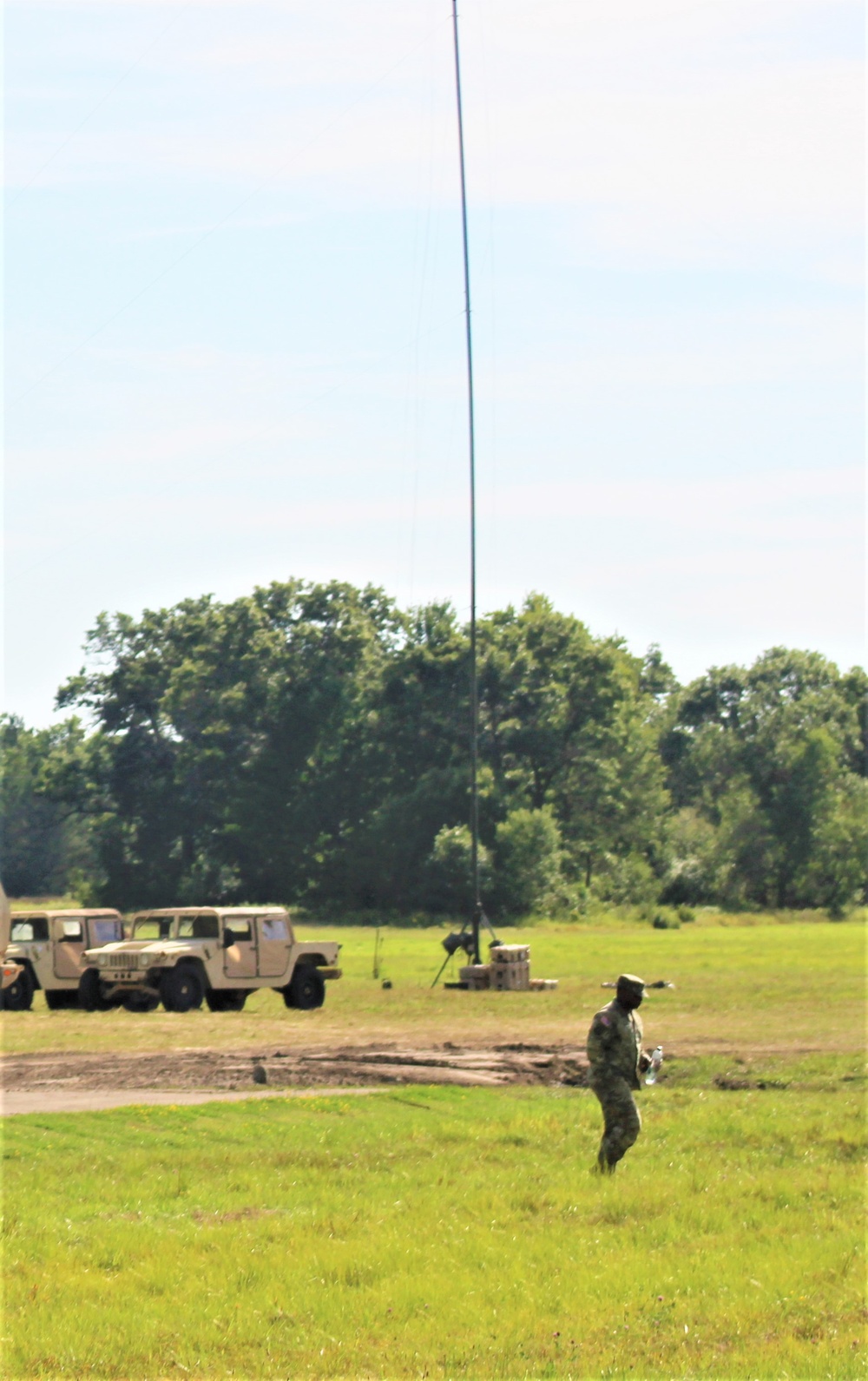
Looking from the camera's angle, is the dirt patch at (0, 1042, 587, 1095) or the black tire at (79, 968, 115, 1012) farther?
the black tire at (79, 968, 115, 1012)

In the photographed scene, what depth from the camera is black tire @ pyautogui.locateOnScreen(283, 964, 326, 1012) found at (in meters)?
32.6

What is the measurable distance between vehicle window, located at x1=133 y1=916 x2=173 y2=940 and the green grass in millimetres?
14712

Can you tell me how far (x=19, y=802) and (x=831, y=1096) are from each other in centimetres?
11153

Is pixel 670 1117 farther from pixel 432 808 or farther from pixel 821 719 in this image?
pixel 821 719

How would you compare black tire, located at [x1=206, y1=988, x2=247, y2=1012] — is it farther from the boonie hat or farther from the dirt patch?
the boonie hat

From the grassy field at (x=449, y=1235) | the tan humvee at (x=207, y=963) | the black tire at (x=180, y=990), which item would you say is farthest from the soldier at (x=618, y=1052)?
the black tire at (x=180, y=990)

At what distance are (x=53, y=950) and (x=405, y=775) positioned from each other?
5923 centimetres

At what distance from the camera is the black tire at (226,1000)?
32.1 metres

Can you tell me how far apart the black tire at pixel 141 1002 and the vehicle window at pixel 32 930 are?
7.57 ft

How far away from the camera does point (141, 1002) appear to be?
31.2m

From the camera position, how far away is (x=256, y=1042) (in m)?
25.5

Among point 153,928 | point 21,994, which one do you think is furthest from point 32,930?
point 153,928

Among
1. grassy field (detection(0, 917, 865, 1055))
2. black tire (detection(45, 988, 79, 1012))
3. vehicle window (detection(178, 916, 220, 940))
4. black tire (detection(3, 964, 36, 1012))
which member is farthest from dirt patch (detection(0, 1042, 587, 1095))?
black tire (detection(45, 988, 79, 1012))

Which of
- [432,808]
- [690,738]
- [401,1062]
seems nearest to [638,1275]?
[401,1062]
